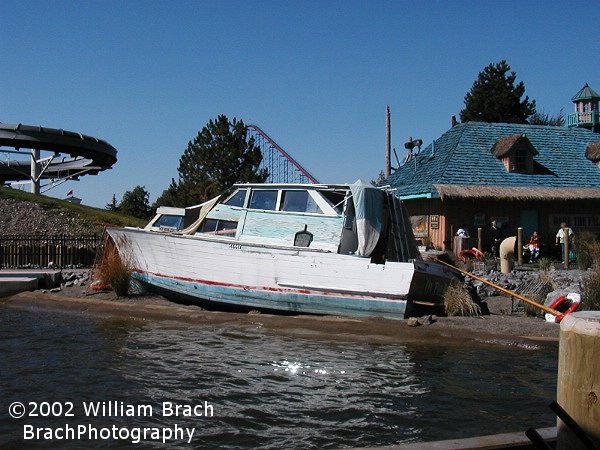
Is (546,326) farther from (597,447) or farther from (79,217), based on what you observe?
(79,217)

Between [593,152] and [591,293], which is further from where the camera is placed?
[593,152]

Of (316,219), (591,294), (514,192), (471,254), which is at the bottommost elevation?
(591,294)

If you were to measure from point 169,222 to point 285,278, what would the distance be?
438cm

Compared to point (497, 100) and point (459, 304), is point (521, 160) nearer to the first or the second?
point (459, 304)

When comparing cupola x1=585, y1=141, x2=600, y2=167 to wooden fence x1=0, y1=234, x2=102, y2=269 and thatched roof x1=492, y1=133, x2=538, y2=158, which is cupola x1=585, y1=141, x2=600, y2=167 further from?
wooden fence x1=0, y1=234, x2=102, y2=269

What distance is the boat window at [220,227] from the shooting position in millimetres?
14934

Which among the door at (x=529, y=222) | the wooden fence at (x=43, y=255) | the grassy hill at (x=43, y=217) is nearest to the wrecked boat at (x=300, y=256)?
the wooden fence at (x=43, y=255)

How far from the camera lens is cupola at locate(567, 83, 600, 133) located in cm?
4019

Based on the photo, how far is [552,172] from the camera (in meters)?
27.9

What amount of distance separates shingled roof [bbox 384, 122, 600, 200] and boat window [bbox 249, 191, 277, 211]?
35.6 ft

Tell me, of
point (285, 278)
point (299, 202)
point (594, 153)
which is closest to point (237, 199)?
point (299, 202)

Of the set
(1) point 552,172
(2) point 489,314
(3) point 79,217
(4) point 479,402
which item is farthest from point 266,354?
(3) point 79,217

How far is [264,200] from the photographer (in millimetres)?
14789

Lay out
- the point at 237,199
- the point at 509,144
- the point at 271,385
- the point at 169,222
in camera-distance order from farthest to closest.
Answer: the point at 509,144
the point at 169,222
the point at 237,199
the point at 271,385
